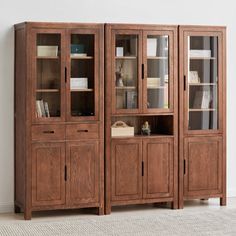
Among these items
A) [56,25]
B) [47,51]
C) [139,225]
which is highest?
[56,25]

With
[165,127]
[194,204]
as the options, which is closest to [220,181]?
[194,204]

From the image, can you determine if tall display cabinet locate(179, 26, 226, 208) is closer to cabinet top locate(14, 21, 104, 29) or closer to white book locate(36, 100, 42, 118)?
cabinet top locate(14, 21, 104, 29)

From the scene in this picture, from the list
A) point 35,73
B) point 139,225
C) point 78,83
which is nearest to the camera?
point 139,225

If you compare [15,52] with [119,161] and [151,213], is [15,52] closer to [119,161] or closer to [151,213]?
[119,161]

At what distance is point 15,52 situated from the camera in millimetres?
6902

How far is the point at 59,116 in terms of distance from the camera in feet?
21.8

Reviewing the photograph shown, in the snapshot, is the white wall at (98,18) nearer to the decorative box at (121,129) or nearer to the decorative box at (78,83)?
the decorative box at (78,83)

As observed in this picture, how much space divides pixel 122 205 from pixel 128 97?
47.2 inches

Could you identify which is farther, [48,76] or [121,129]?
[121,129]

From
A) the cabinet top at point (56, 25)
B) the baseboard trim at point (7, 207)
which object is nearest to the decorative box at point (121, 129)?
the cabinet top at point (56, 25)

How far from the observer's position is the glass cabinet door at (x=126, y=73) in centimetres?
689

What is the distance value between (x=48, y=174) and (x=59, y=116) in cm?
57

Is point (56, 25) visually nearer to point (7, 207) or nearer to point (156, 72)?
point (156, 72)

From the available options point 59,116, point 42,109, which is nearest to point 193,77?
point 59,116
